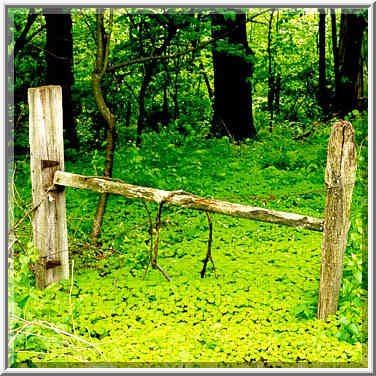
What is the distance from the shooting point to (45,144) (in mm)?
4207

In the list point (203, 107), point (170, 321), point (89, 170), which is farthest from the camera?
point (203, 107)

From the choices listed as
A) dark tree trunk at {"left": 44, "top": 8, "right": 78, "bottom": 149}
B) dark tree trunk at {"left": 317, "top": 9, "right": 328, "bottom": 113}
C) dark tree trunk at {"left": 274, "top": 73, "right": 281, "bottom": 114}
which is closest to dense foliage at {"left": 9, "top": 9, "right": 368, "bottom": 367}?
dark tree trunk at {"left": 44, "top": 8, "right": 78, "bottom": 149}

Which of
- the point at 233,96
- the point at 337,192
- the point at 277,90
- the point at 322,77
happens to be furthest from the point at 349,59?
the point at 337,192

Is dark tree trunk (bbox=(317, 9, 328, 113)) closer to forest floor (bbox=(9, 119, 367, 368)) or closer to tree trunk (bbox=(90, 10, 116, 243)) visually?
forest floor (bbox=(9, 119, 367, 368))

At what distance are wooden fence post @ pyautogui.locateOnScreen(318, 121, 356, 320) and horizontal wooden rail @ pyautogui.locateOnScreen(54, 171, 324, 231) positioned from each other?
124 millimetres

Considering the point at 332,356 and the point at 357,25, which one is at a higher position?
the point at 357,25

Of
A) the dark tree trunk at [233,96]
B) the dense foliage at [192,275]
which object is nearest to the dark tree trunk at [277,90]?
the dark tree trunk at [233,96]

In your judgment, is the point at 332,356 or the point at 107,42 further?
the point at 107,42

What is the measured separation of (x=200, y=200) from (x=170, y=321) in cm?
99

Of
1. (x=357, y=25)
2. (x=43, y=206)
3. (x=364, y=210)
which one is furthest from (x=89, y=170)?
(x=357, y=25)

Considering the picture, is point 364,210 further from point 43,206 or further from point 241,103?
point 241,103

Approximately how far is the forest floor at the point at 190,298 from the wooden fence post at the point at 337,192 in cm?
15

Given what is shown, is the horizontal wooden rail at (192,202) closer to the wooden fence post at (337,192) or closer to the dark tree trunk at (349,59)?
the wooden fence post at (337,192)

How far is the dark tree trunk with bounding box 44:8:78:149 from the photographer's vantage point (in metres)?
9.52
